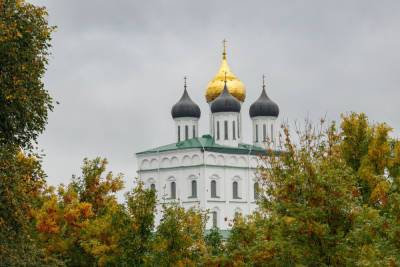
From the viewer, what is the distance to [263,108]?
88250 millimetres

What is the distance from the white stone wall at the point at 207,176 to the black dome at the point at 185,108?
3772 millimetres

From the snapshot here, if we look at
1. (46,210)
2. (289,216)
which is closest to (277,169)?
(289,216)

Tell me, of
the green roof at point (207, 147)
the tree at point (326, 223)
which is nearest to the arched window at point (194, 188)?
the green roof at point (207, 147)

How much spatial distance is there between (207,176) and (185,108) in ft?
22.5

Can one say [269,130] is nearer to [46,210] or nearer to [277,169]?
[46,210]

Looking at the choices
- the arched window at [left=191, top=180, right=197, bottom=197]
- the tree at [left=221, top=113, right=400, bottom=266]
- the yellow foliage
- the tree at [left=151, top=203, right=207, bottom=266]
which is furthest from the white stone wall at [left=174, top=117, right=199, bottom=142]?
the tree at [left=221, top=113, right=400, bottom=266]

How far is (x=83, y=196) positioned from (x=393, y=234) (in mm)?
19172

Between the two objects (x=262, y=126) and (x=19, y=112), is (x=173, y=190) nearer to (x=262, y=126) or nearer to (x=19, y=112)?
(x=262, y=126)

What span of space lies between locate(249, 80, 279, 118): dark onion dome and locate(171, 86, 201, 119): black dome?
5.04m

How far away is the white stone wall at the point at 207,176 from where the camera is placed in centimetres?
8338

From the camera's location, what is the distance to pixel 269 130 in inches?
3487

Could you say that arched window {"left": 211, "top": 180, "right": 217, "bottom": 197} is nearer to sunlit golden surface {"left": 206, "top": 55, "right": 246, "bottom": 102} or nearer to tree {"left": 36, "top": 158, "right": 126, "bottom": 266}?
sunlit golden surface {"left": 206, "top": 55, "right": 246, "bottom": 102}

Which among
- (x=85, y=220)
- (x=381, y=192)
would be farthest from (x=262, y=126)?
(x=381, y=192)

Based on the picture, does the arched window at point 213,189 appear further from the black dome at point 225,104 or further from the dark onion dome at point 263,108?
the dark onion dome at point 263,108
